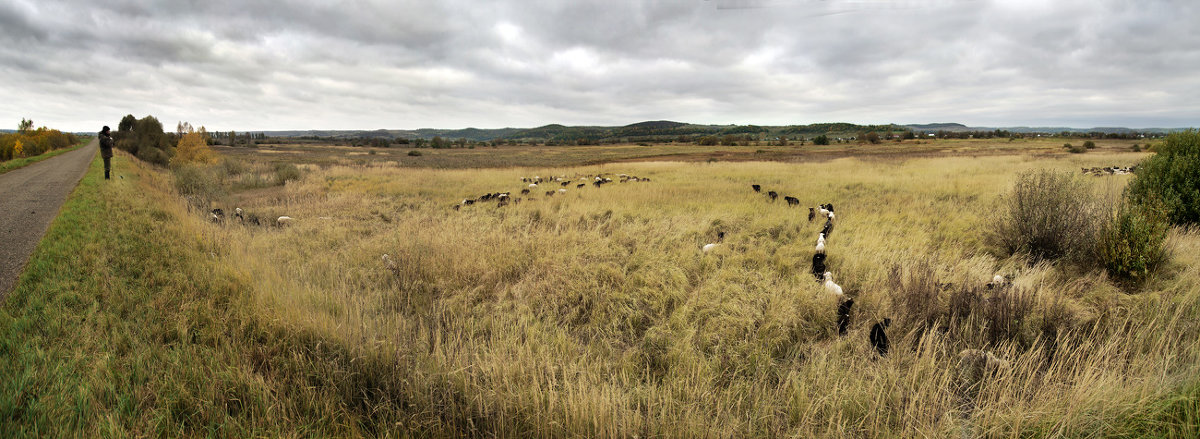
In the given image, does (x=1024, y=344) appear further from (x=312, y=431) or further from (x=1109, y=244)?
(x=312, y=431)

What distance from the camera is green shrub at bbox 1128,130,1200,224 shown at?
7109mm

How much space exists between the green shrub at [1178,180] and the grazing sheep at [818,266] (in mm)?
5446

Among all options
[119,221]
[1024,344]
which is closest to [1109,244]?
[1024,344]

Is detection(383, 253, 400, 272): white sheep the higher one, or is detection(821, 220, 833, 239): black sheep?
detection(821, 220, 833, 239): black sheep

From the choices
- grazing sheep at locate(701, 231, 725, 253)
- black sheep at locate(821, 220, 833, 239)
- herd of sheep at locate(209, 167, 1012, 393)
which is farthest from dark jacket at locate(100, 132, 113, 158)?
black sheep at locate(821, 220, 833, 239)

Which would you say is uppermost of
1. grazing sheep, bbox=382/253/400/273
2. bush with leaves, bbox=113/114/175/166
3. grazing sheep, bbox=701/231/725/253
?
bush with leaves, bbox=113/114/175/166

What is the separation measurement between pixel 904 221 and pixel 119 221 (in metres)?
15.5

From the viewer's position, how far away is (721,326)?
445 centimetres

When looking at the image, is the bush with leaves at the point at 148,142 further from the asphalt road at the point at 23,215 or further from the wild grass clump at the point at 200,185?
the asphalt road at the point at 23,215

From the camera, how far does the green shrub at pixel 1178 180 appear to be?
7.11 metres

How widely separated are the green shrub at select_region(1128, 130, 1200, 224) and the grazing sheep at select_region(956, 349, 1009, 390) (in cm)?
660

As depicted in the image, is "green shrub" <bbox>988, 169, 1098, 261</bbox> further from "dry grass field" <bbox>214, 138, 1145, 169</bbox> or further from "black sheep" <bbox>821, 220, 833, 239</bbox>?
"dry grass field" <bbox>214, 138, 1145, 169</bbox>

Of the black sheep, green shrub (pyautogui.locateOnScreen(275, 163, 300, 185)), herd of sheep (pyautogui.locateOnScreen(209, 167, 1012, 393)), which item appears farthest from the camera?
green shrub (pyautogui.locateOnScreen(275, 163, 300, 185))

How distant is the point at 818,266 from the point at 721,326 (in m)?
2.44
